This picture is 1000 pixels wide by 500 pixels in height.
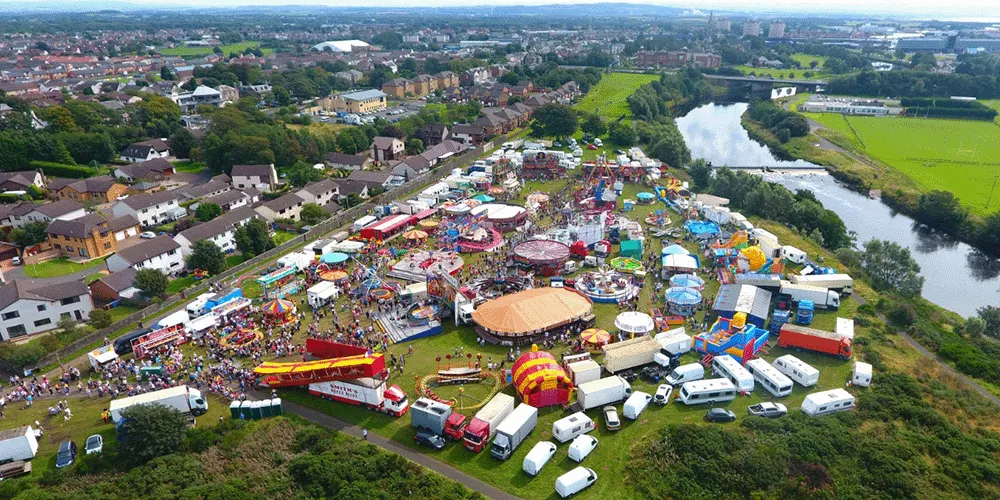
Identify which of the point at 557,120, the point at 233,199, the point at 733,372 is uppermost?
the point at 557,120

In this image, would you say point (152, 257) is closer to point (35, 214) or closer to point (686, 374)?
point (35, 214)

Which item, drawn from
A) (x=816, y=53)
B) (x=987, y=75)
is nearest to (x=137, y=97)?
(x=987, y=75)

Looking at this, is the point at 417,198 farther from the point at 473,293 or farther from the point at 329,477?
the point at 329,477

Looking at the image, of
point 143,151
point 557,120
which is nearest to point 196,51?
point 143,151

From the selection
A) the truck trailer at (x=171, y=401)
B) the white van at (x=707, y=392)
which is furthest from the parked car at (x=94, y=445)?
the white van at (x=707, y=392)

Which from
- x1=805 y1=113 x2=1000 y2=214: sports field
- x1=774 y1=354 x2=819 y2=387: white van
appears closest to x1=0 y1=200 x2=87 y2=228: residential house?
x1=774 y1=354 x2=819 y2=387: white van
